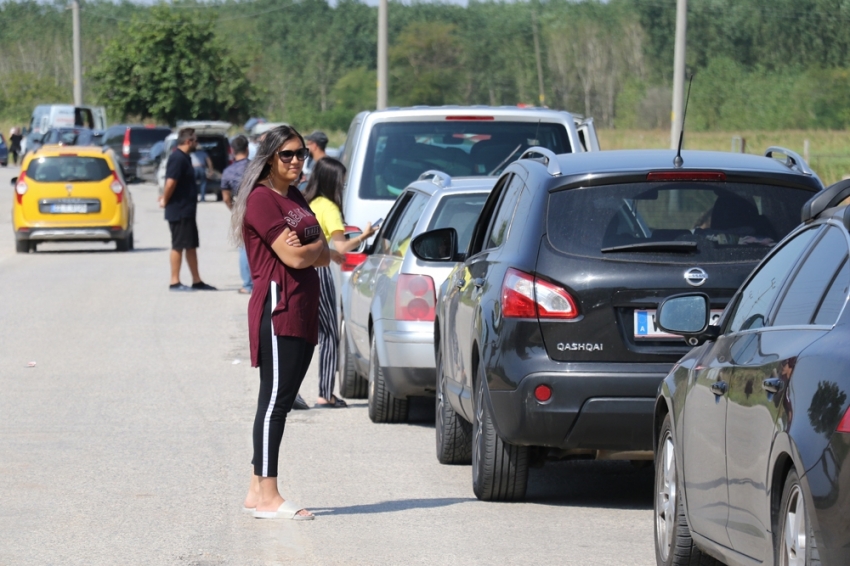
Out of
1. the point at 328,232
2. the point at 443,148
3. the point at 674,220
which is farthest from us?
the point at 443,148

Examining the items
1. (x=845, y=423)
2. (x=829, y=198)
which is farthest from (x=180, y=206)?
(x=845, y=423)

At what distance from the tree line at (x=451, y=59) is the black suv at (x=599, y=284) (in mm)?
27284

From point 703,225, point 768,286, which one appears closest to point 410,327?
point 703,225

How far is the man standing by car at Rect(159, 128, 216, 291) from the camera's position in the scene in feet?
60.5

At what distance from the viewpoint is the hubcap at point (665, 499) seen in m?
5.60

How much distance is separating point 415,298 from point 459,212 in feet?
2.09

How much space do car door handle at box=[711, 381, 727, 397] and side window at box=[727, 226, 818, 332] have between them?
0.21 m

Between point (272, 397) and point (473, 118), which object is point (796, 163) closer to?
point (272, 397)

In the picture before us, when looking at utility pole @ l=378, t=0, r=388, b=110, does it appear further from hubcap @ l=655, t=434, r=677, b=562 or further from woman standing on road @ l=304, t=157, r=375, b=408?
hubcap @ l=655, t=434, r=677, b=562

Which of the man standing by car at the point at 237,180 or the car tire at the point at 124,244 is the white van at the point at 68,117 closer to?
the car tire at the point at 124,244

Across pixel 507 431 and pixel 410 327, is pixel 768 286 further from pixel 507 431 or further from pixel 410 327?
pixel 410 327

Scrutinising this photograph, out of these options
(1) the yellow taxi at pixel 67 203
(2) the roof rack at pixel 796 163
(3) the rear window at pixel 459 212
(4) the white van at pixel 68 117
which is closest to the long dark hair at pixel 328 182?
(3) the rear window at pixel 459 212

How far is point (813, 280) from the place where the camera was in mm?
4348

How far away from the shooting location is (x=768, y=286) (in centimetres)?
492
